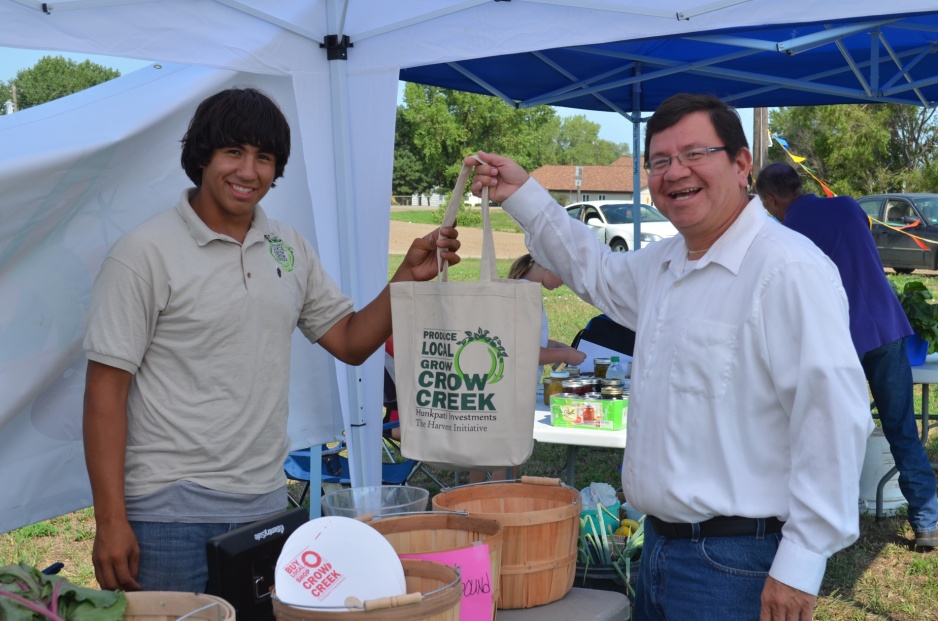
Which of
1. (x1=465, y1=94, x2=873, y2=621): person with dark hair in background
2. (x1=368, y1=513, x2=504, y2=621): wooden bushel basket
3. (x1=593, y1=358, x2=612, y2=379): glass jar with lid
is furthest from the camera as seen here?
(x1=593, y1=358, x2=612, y2=379): glass jar with lid

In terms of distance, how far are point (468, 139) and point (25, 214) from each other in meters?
40.9

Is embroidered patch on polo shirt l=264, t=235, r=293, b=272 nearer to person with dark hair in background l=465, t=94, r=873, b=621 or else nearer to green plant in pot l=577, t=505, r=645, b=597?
person with dark hair in background l=465, t=94, r=873, b=621

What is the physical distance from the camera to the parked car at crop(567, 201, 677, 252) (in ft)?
61.1

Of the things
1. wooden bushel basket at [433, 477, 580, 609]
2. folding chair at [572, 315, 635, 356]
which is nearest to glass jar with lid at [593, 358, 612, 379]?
folding chair at [572, 315, 635, 356]

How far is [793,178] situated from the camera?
513cm

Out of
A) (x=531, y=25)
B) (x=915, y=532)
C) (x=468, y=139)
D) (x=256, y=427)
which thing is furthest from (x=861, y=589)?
(x=468, y=139)

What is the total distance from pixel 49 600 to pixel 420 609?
614 millimetres

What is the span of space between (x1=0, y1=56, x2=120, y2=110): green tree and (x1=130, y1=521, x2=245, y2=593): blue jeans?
4.24 ft

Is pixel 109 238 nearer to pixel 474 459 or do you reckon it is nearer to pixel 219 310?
pixel 219 310

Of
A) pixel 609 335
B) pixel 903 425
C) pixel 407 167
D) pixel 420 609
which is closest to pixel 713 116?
pixel 420 609

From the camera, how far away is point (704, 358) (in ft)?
5.69

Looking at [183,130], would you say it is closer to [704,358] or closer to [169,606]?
[169,606]

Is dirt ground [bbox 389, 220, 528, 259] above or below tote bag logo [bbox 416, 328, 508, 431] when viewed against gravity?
above

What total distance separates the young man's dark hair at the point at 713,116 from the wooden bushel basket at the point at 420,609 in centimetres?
96
